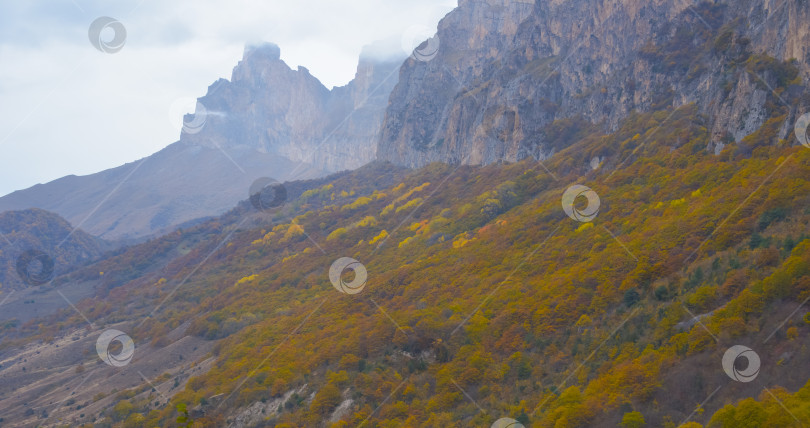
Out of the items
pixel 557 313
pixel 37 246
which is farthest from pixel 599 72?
pixel 37 246

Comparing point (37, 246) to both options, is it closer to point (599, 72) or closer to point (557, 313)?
point (599, 72)

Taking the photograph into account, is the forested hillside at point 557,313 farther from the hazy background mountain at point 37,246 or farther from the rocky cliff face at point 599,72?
the hazy background mountain at point 37,246

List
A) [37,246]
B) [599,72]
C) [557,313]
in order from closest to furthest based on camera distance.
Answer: [557,313] → [599,72] → [37,246]

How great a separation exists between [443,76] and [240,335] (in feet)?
441

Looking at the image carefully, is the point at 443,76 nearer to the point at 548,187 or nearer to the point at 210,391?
the point at 548,187

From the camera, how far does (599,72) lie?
106 meters

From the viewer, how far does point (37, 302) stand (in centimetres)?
Answer: 13675

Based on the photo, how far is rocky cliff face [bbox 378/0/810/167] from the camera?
179ft

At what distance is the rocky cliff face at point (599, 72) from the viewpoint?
54.6 meters

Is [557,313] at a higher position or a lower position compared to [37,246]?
lower

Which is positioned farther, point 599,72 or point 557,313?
point 599,72

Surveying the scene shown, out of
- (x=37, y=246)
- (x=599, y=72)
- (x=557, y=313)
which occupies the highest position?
(x=37, y=246)

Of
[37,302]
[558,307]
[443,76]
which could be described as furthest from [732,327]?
[443,76]

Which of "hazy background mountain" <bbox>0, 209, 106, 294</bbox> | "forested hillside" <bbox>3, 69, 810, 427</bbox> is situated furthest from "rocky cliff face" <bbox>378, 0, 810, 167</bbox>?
"hazy background mountain" <bbox>0, 209, 106, 294</bbox>
